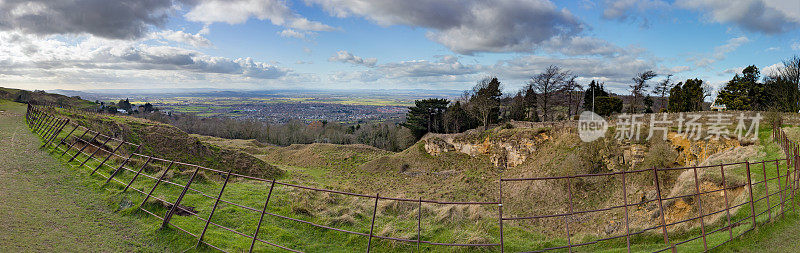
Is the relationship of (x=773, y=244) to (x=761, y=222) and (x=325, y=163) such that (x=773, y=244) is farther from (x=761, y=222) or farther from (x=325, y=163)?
(x=325, y=163)

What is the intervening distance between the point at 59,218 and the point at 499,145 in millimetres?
27236

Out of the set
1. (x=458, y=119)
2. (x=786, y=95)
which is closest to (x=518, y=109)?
(x=458, y=119)

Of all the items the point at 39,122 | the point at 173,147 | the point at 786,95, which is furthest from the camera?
the point at 786,95

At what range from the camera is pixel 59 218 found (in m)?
7.18

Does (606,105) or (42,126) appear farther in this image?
(606,105)

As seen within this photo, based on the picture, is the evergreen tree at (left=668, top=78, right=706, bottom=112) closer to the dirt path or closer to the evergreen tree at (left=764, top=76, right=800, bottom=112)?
the evergreen tree at (left=764, top=76, right=800, bottom=112)

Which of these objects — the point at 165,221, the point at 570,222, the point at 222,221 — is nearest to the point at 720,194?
the point at 570,222

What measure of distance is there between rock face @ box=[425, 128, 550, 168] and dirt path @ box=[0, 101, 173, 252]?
25.6 metres

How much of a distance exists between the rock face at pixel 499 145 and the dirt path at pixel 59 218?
25612 mm

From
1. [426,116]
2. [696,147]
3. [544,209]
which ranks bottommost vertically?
[544,209]

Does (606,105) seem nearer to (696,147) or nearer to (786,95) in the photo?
(786,95)

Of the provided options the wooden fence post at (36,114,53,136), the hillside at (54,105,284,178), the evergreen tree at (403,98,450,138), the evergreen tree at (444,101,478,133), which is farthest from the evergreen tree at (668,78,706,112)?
the wooden fence post at (36,114,53,136)

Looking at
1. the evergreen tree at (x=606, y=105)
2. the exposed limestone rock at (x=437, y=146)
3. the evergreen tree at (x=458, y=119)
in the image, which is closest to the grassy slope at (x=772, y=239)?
the exposed limestone rock at (x=437, y=146)

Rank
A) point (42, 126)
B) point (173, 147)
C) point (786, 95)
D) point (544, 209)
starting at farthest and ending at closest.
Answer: point (786, 95) < point (173, 147) < point (544, 209) < point (42, 126)
